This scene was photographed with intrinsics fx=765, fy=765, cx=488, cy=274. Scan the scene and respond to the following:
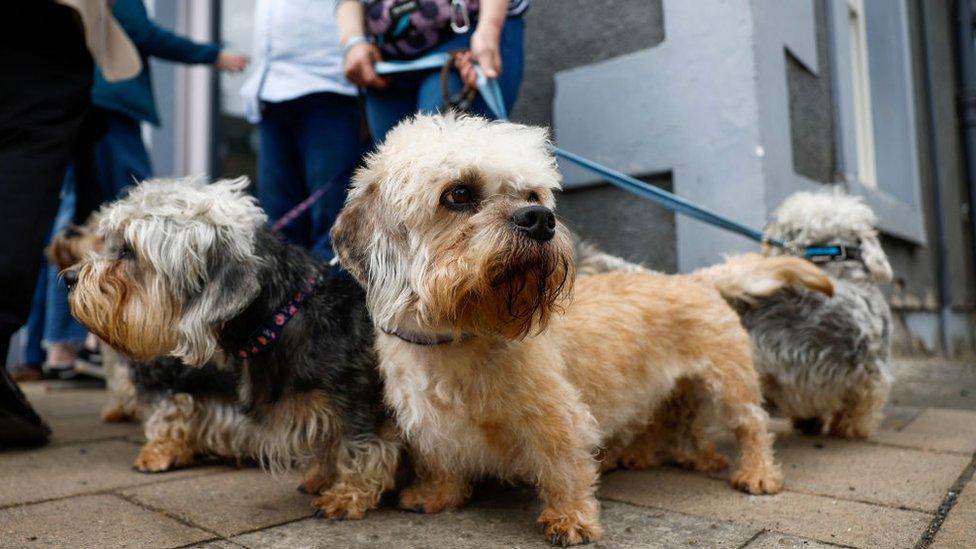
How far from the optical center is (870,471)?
290 cm

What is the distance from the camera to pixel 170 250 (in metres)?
2.46

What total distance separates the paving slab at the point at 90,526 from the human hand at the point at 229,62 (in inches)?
137

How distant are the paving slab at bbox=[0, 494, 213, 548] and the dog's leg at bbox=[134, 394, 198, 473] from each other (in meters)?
0.51

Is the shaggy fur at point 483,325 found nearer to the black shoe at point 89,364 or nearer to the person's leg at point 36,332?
the black shoe at point 89,364

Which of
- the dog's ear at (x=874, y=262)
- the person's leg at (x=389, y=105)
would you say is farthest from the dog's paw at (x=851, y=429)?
the person's leg at (x=389, y=105)

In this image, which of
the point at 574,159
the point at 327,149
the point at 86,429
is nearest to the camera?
the point at 574,159

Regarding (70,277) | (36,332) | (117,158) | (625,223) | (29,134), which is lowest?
(36,332)

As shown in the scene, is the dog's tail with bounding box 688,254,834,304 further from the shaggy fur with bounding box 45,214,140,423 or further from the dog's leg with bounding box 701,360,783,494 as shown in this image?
the shaggy fur with bounding box 45,214,140,423

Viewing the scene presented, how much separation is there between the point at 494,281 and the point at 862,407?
2.32 metres

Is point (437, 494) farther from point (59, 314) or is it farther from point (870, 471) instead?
point (59, 314)

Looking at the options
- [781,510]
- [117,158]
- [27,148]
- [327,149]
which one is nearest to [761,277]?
[781,510]

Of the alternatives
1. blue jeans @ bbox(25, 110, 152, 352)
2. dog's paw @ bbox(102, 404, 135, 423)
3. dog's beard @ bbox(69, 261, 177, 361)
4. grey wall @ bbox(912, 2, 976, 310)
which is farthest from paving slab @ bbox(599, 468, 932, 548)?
grey wall @ bbox(912, 2, 976, 310)

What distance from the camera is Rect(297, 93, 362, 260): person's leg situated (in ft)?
13.1

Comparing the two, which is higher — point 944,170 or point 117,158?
point 117,158
